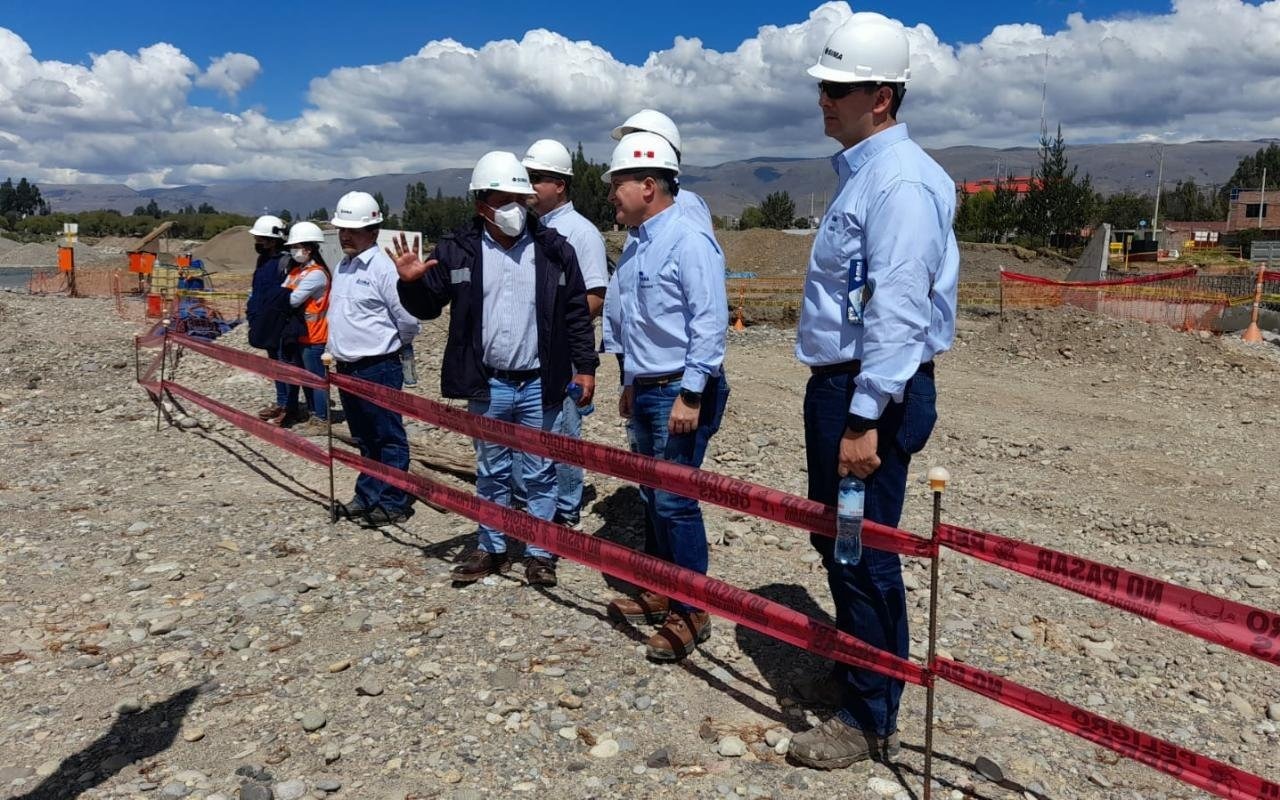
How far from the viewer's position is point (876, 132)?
2867 mm

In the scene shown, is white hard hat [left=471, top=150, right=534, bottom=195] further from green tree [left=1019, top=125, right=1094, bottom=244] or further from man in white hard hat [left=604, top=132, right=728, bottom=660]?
green tree [left=1019, top=125, right=1094, bottom=244]

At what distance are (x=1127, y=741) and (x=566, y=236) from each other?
3826 mm

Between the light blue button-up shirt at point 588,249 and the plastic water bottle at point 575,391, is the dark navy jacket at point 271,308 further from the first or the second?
the plastic water bottle at point 575,391

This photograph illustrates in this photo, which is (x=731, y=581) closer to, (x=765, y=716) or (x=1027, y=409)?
(x=765, y=716)

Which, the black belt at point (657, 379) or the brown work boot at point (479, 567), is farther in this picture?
the brown work boot at point (479, 567)

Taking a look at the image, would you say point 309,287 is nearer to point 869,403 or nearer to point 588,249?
point 588,249

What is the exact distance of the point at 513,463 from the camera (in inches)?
187

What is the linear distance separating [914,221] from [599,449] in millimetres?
1662

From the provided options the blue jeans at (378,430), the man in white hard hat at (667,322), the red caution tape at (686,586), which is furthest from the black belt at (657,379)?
the blue jeans at (378,430)

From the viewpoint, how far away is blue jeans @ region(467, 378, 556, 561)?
4598 millimetres

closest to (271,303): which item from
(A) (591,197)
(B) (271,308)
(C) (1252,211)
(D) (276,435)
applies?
(B) (271,308)

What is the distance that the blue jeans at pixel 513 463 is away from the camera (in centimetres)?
460

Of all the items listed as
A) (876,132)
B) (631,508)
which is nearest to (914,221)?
(876,132)

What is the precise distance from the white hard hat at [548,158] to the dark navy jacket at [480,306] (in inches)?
39.5
